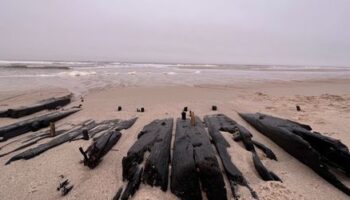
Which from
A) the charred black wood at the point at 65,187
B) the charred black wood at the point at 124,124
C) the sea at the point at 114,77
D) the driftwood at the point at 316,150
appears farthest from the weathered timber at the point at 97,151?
the sea at the point at 114,77

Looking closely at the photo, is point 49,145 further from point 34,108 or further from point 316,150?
point 316,150

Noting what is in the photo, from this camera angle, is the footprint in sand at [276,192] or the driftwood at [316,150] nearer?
the footprint in sand at [276,192]

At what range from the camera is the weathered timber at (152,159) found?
3488mm

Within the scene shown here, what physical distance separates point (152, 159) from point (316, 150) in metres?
2.69

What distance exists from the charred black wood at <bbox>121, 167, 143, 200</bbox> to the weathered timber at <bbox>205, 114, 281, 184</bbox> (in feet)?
6.16

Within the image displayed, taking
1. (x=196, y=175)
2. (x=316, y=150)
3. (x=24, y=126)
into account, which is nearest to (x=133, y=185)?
(x=196, y=175)

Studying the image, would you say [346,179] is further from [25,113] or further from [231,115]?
[25,113]

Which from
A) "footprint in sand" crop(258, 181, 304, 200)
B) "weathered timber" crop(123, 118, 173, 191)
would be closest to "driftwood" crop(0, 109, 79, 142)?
"weathered timber" crop(123, 118, 173, 191)

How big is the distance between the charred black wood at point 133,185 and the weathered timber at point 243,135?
1876mm

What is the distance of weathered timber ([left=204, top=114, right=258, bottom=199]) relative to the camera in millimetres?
3482

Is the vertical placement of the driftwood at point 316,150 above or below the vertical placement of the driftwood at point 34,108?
above

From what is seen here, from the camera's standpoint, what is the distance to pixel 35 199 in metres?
3.34

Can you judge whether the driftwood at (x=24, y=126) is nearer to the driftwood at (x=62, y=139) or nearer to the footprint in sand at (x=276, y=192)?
the driftwood at (x=62, y=139)

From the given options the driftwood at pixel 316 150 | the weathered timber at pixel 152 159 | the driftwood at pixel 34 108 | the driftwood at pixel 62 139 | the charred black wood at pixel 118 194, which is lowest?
the driftwood at pixel 34 108
